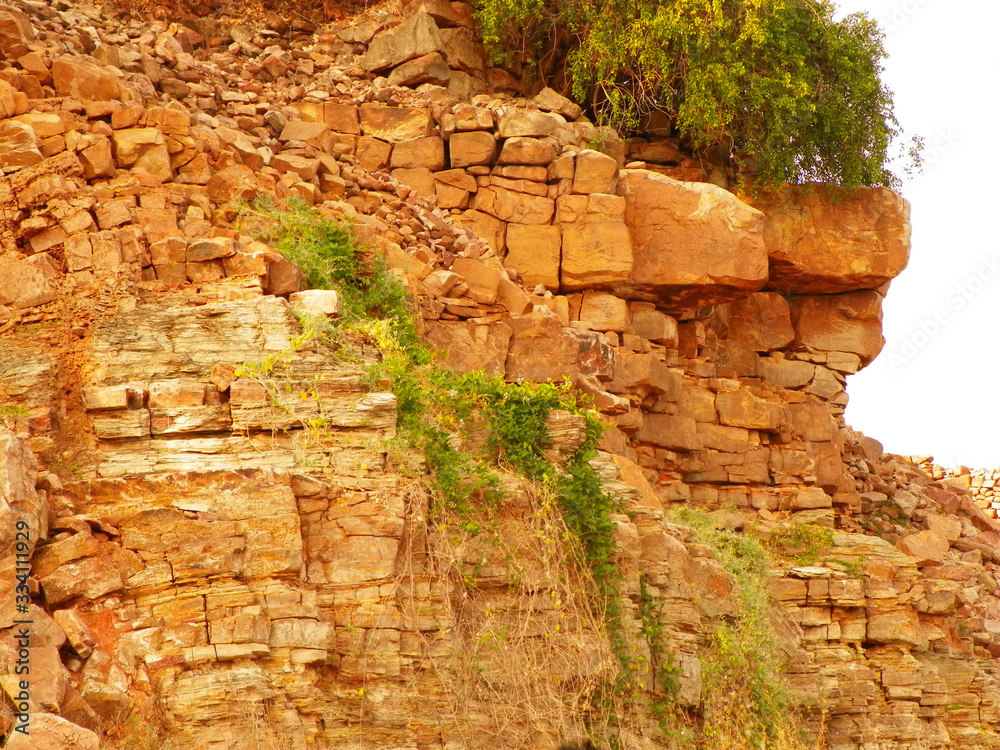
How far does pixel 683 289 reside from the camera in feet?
52.3

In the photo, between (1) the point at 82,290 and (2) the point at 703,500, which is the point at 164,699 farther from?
(2) the point at 703,500

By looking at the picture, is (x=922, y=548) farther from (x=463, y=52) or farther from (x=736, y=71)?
(x=463, y=52)

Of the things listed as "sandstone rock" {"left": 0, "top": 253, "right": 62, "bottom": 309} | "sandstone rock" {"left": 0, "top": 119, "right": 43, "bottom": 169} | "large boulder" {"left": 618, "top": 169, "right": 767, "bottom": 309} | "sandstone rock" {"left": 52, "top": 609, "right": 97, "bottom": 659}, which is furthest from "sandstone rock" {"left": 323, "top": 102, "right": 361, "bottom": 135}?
"sandstone rock" {"left": 52, "top": 609, "right": 97, "bottom": 659}

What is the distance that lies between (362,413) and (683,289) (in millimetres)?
7287

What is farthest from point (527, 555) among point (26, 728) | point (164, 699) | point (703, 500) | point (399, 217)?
point (703, 500)

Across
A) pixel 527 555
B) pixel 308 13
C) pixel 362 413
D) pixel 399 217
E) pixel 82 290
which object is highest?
pixel 308 13

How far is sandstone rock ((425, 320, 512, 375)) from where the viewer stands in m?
12.5

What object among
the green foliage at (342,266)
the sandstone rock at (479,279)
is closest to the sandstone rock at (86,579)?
the green foliage at (342,266)

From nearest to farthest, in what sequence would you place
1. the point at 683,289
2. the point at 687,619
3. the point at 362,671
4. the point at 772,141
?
the point at 362,671 < the point at 687,619 < the point at 683,289 < the point at 772,141

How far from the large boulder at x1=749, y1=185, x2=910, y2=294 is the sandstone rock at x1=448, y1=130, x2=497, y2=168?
3801 mm

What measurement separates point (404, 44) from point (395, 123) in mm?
1517

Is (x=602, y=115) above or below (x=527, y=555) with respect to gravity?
above

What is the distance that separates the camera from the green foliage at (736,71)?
1644 centimetres

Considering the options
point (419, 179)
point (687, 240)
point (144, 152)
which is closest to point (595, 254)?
point (687, 240)
